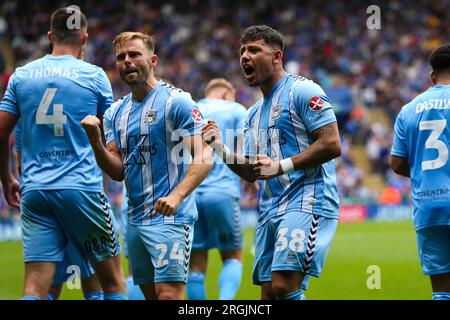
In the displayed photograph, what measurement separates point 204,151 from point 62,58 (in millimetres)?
1303

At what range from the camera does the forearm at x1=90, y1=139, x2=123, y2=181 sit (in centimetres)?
541

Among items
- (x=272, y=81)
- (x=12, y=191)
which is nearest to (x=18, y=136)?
(x=12, y=191)

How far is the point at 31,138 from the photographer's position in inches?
229

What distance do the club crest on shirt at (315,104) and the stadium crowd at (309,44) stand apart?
19.4 m

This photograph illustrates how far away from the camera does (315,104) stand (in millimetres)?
5520

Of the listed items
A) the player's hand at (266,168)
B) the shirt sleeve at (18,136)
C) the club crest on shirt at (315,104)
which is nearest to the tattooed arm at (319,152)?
the player's hand at (266,168)

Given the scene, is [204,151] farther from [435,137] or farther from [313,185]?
[435,137]

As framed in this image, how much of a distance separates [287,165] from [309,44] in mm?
25403

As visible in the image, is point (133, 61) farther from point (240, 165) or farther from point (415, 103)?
point (415, 103)

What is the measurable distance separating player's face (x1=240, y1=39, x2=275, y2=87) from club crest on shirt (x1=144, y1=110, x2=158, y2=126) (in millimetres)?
714

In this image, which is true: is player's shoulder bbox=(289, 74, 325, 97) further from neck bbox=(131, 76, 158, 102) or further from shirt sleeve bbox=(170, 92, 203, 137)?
neck bbox=(131, 76, 158, 102)

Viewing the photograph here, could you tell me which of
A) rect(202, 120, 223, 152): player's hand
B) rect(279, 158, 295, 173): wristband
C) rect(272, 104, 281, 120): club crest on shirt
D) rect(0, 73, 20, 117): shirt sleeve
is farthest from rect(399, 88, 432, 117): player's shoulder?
rect(0, 73, 20, 117): shirt sleeve

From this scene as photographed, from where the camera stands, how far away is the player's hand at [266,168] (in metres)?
5.30

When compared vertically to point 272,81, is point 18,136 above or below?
below
